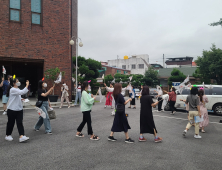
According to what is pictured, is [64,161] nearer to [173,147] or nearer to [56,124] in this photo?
[173,147]

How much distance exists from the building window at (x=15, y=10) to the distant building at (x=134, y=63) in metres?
43.9

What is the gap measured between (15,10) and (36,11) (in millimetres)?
1629

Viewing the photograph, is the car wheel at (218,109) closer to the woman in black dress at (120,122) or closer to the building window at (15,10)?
the woman in black dress at (120,122)

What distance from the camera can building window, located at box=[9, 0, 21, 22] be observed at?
15180mm

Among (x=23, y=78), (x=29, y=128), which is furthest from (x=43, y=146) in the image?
(x=23, y=78)

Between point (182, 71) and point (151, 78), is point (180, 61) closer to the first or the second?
point (182, 71)

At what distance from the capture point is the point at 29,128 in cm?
756

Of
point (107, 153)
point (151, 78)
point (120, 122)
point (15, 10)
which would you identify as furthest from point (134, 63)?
point (107, 153)

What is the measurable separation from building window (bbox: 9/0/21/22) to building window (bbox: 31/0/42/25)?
107 cm

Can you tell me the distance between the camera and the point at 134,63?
58.7 meters

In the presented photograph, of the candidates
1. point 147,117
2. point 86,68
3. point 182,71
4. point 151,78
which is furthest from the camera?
point 182,71

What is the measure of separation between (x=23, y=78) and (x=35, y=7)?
9184 millimetres

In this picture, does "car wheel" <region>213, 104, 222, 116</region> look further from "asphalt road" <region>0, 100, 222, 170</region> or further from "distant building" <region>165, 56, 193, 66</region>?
"distant building" <region>165, 56, 193, 66</region>

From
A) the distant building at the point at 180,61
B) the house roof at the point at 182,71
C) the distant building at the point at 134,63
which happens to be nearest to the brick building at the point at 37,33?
the house roof at the point at 182,71
